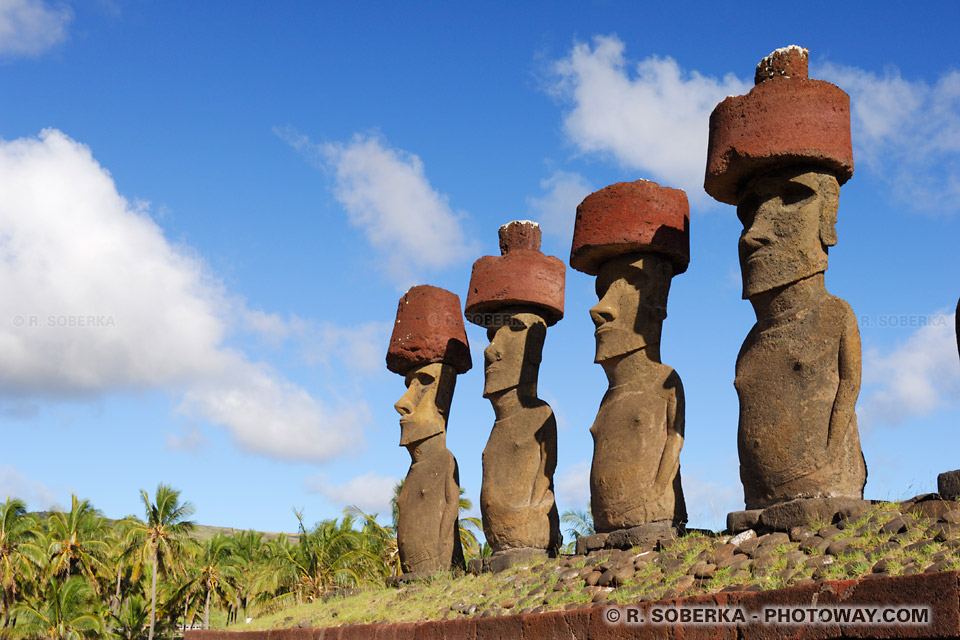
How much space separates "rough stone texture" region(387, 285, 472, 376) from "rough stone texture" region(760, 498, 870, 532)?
6.26 metres

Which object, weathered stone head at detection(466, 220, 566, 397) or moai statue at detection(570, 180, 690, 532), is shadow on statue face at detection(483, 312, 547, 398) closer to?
weathered stone head at detection(466, 220, 566, 397)

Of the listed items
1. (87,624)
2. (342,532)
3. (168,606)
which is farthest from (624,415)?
(168,606)

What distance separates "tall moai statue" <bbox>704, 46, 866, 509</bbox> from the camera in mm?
7371

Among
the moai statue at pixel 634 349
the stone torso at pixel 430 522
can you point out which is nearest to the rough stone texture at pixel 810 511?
Result: the moai statue at pixel 634 349

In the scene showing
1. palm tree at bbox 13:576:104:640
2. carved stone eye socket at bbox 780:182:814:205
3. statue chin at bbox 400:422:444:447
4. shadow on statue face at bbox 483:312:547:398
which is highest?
carved stone eye socket at bbox 780:182:814:205

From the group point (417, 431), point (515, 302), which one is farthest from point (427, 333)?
point (515, 302)

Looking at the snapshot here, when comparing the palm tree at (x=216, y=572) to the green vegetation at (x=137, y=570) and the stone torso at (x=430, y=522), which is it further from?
the stone torso at (x=430, y=522)

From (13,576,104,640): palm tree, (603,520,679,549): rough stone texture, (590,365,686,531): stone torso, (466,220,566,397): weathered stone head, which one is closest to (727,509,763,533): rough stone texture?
(603,520,679,549): rough stone texture

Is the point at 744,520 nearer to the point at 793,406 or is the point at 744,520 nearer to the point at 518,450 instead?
the point at 793,406

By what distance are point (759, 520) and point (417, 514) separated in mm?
5269

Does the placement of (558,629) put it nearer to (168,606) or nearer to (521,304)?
(521,304)

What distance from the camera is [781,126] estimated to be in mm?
A: 8047

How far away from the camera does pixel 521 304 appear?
11.6 meters

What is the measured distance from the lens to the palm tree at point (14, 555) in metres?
30.4
